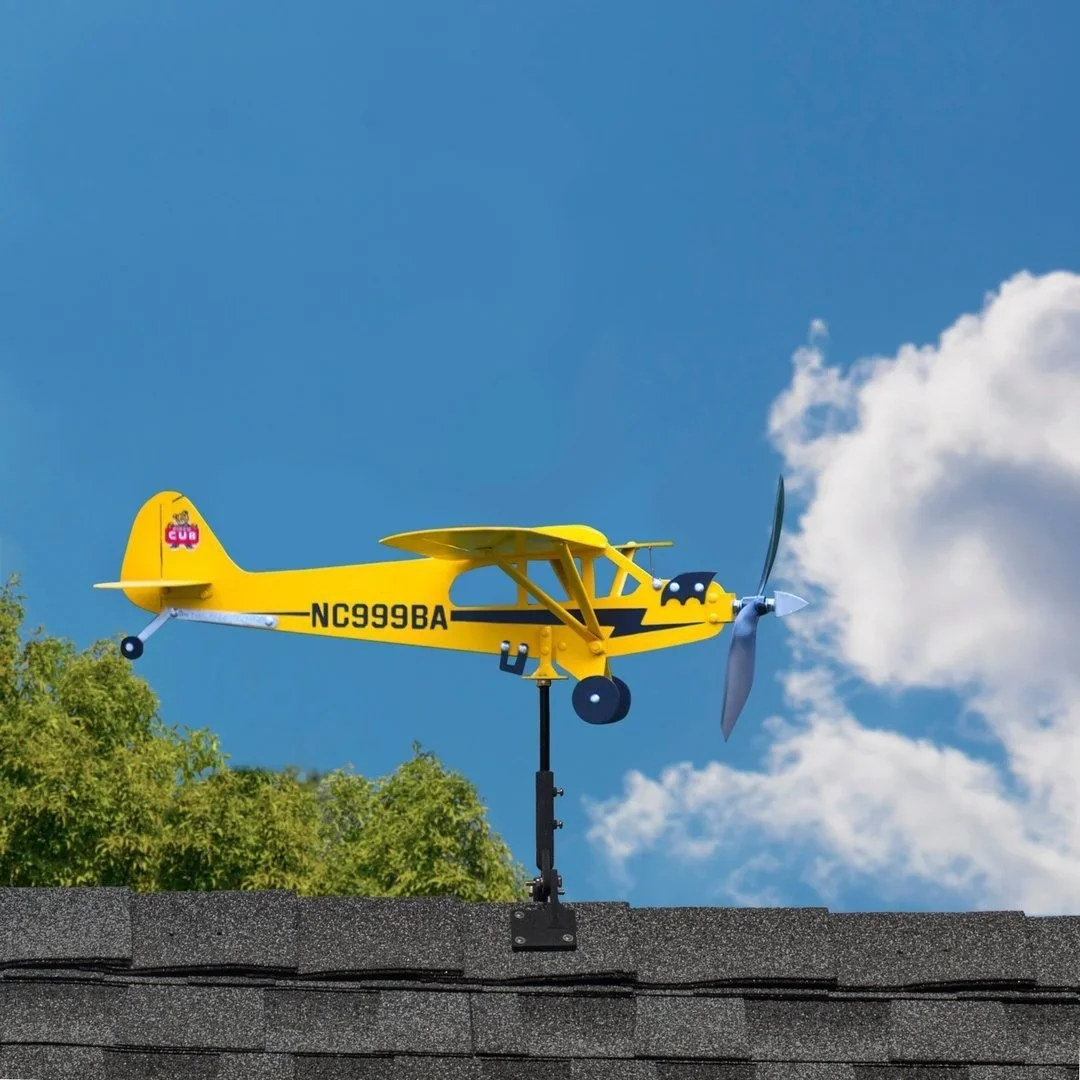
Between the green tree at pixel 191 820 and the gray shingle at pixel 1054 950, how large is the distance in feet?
18.8

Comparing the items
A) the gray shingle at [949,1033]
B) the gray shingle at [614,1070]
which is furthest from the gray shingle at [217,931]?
the gray shingle at [949,1033]

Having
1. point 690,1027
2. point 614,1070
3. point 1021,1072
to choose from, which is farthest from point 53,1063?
point 1021,1072

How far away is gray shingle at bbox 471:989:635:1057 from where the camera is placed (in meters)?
4.74

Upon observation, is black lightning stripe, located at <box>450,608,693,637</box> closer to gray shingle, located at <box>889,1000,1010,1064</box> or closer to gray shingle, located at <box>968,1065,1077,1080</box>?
gray shingle, located at <box>889,1000,1010,1064</box>

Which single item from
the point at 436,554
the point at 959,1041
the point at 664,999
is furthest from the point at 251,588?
the point at 959,1041

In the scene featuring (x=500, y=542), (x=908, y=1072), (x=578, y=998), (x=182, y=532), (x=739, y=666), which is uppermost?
(x=182, y=532)

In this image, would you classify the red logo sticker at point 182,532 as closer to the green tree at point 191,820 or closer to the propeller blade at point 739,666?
the propeller blade at point 739,666

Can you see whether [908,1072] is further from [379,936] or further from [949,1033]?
[379,936]

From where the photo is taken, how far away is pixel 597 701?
526cm

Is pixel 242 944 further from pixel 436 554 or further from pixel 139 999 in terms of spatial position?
pixel 436 554

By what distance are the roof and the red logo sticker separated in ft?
7.01

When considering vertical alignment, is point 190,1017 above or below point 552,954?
below

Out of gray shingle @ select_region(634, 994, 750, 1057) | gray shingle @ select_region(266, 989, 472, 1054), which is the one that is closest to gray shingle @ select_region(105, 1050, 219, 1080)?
gray shingle @ select_region(266, 989, 472, 1054)

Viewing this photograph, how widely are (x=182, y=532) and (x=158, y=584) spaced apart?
1.28ft
